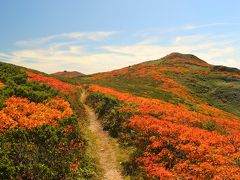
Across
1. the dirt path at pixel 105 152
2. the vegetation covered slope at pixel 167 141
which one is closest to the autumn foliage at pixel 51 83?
the vegetation covered slope at pixel 167 141

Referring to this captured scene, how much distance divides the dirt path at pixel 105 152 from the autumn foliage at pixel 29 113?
12.6 feet

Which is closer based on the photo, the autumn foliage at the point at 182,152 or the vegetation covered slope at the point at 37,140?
the vegetation covered slope at the point at 37,140

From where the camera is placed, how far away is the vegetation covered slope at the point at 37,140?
14.7 m

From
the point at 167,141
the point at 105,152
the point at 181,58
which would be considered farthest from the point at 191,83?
the point at 105,152

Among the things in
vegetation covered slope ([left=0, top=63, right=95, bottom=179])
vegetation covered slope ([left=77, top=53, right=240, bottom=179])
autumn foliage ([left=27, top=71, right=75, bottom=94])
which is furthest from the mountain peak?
vegetation covered slope ([left=0, top=63, right=95, bottom=179])

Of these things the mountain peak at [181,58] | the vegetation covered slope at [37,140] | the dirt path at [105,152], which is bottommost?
the dirt path at [105,152]

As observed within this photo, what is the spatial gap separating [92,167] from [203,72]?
71.8 metres

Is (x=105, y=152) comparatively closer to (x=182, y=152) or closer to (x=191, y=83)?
(x=182, y=152)

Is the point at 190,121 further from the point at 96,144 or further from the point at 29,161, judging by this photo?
the point at 29,161

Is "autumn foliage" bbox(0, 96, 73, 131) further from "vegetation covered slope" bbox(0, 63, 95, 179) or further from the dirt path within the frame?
the dirt path

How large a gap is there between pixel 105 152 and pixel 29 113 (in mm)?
6458

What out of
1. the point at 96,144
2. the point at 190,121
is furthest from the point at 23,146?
the point at 190,121

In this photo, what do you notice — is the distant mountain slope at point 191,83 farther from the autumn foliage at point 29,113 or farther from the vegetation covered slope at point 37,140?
the vegetation covered slope at point 37,140

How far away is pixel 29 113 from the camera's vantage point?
65.7 feet
